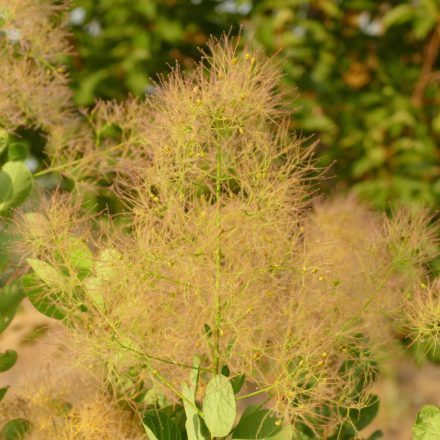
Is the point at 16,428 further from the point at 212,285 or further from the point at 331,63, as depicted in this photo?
the point at 331,63

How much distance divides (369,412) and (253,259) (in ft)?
0.96

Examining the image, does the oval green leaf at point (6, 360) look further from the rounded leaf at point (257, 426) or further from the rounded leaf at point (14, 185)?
the rounded leaf at point (257, 426)

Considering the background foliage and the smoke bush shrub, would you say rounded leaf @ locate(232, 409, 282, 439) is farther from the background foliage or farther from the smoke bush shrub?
the background foliage

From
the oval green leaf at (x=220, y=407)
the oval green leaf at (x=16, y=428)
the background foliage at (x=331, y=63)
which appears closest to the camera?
the oval green leaf at (x=220, y=407)

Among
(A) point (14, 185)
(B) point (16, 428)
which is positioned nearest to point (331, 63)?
(A) point (14, 185)

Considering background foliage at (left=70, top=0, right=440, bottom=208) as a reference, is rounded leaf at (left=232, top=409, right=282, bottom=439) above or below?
above


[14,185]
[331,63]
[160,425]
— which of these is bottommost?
[331,63]

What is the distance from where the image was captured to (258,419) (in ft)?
Answer: 2.35

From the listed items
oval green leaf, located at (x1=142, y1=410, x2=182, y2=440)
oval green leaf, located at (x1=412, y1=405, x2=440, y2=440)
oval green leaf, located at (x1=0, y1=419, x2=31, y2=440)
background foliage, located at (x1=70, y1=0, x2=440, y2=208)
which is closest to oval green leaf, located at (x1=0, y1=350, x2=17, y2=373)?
oval green leaf, located at (x1=0, y1=419, x2=31, y2=440)

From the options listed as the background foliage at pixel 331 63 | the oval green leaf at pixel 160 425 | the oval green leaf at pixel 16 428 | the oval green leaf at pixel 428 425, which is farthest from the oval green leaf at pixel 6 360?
the background foliage at pixel 331 63

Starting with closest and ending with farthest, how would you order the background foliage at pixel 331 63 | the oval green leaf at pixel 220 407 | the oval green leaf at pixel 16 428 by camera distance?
the oval green leaf at pixel 220 407 → the oval green leaf at pixel 16 428 → the background foliage at pixel 331 63

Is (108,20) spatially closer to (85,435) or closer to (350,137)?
(350,137)

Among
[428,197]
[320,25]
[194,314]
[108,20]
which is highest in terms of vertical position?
[194,314]

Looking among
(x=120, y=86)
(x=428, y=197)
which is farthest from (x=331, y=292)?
(x=120, y=86)
